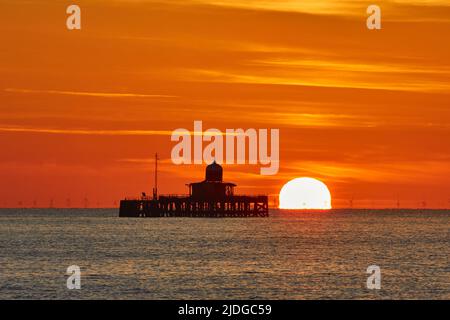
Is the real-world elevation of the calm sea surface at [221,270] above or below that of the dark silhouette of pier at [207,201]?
below

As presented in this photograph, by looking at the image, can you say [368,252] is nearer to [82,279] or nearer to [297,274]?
[297,274]

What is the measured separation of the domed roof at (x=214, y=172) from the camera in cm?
18300

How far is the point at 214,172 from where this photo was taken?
185 meters

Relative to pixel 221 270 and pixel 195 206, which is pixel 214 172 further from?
pixel 221 270

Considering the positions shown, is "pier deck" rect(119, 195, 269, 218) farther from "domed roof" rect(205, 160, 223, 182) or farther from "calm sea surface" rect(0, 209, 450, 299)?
"calm sea surface" rect(0, 209, 450, 299)

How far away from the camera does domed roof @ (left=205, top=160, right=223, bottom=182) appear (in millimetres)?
183000

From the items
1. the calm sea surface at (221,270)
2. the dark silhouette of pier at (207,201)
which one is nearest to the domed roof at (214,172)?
the dark silhouette of pier at (207,201)

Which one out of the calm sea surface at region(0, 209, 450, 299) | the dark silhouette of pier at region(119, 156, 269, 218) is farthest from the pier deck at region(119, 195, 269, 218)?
the calm sea surface at region(0, 209, 450, 299)

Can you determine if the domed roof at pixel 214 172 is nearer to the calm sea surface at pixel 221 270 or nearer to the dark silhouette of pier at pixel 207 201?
the dark silhouette of pier at pixel 207 201

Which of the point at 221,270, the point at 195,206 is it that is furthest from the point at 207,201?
the point at 221,270

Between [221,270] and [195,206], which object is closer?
[221,270]
